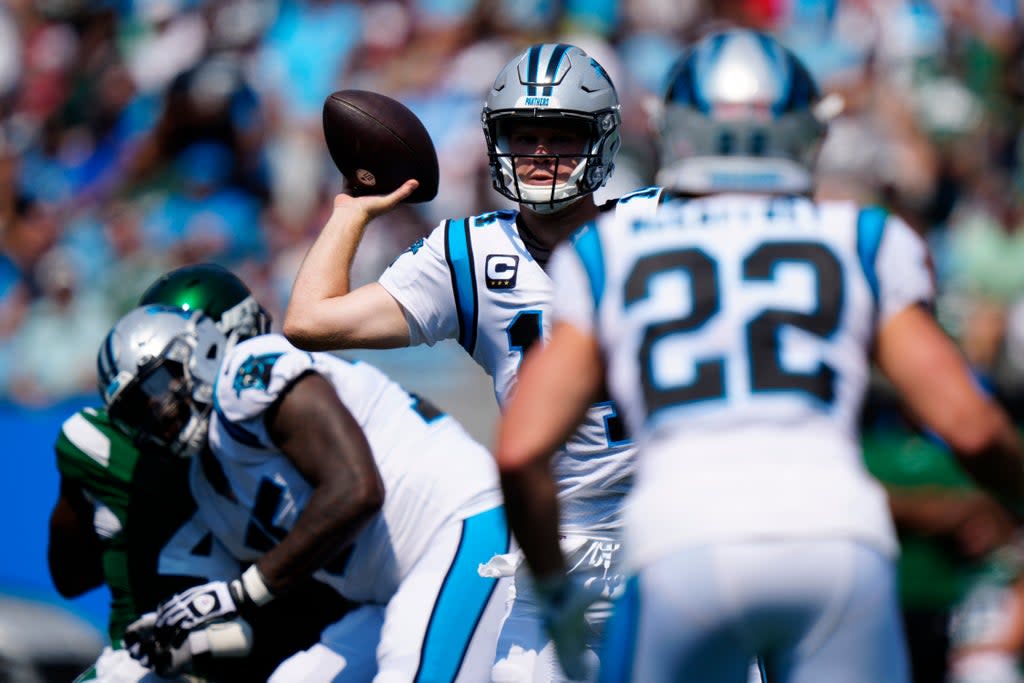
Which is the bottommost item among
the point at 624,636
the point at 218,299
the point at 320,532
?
the point at 320,532

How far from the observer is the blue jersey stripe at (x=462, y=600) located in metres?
3.98

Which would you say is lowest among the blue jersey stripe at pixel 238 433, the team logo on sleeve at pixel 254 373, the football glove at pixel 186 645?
the football glove at pixel 186 645

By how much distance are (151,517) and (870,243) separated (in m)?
2.88

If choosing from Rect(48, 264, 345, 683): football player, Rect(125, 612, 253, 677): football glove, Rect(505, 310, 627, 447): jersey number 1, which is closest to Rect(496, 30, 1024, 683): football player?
Rect(505, 310, 627, 447): jersey number 1

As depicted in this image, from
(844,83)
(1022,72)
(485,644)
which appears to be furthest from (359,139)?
(1022,72)

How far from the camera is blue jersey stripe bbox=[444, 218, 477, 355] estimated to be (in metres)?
3.71

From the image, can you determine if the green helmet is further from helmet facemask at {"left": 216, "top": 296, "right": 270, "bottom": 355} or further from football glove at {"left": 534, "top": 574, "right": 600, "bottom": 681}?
football glove at {"left": 534, "top": 574, "right": 600, "bottom": 681}

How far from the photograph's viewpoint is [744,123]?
2576 millimetres

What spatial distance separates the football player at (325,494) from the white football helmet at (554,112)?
81 centimetres

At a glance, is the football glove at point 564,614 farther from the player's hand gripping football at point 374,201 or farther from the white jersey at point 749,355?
the player's hand gripping football at point 374,201

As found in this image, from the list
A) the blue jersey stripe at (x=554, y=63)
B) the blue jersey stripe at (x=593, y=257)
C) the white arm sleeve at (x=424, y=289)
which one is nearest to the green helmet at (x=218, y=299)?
the white arm sleeve at (x=424, y=289)

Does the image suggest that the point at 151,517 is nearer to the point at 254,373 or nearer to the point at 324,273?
the point at 254,373

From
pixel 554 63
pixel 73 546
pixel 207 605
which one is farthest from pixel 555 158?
pixel 73 546

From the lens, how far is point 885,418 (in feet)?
18.3
